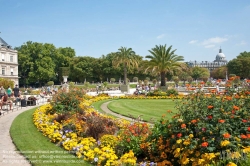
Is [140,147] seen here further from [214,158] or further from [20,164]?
[20,164]

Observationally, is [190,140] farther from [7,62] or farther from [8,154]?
[7,62]

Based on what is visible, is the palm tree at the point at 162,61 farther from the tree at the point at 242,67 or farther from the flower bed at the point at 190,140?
the tree at the point at 242,67

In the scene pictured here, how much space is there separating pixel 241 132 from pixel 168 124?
172cm

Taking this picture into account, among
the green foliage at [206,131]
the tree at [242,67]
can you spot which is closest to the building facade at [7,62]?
the green foliage at [206,131]

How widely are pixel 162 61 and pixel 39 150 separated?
27.4 m

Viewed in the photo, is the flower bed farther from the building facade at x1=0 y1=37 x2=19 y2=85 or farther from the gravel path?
the building facade at x1=0 y1=37 x2=19 y2=85

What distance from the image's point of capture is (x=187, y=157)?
16.4 ft

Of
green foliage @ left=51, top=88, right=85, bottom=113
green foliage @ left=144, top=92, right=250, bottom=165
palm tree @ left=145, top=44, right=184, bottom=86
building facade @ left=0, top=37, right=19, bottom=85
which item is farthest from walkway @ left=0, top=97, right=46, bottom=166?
building facade @ left=0, top=37, right=19, bottom=85

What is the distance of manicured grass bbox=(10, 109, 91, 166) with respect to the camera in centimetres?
622

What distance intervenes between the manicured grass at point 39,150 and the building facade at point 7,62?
195 ft

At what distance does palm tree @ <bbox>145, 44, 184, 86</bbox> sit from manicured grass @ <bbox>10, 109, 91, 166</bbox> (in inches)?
977

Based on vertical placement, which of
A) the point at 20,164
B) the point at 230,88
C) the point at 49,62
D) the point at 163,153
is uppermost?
the point at 49,62

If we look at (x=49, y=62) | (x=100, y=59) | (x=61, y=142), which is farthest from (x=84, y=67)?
(x=61, y=142)

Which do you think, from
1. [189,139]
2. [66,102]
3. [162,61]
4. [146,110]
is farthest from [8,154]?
[162,61]
